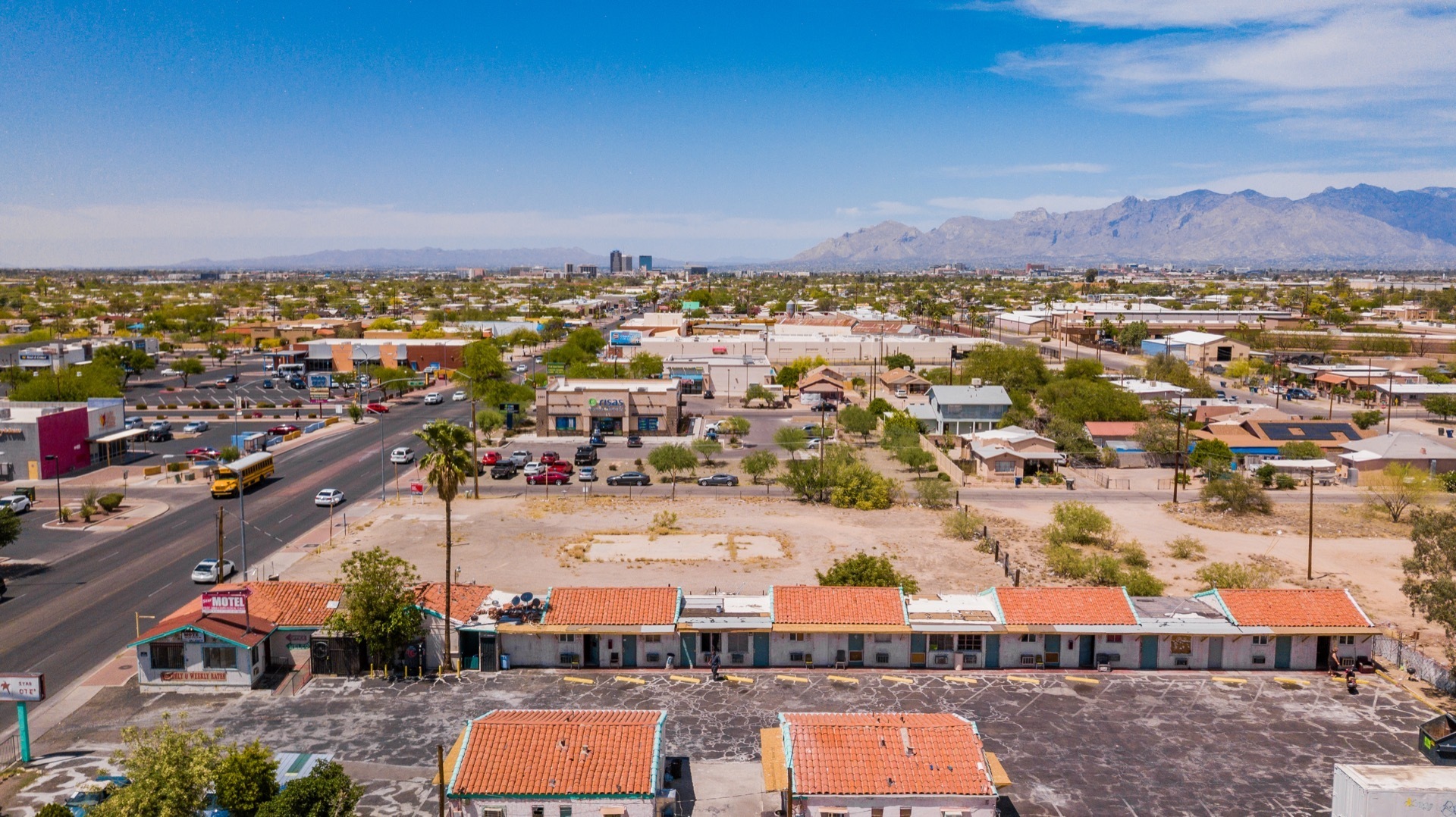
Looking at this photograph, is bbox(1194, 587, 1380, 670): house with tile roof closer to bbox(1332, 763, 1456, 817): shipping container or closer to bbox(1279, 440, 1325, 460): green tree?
bbox(1332, 763, 1456, 817): shipping container

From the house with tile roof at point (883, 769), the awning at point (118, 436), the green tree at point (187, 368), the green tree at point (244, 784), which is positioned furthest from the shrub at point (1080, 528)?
the green tree at point (187, 368)

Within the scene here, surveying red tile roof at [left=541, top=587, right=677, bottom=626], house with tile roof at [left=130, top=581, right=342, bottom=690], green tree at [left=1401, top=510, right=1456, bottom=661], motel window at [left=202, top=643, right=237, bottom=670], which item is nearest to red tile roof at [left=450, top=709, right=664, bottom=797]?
red tile roof at [left=541, top=587, right=677, bottom=626]

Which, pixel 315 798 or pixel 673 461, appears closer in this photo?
pixel 315 798

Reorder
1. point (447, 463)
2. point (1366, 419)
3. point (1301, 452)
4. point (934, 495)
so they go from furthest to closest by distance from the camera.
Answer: point (1366, 419) → point (1301, 452) → point (934, 495) → point (447, 463)

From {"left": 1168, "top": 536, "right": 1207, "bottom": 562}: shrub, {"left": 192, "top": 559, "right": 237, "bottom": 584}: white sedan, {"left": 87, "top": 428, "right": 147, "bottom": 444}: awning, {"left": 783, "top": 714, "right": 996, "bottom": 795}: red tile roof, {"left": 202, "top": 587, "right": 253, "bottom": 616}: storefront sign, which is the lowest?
{"left": 1168, "top": 536, "right": 1207, "bottom": 562}: shrub

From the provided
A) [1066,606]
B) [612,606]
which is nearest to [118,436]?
[612,606]

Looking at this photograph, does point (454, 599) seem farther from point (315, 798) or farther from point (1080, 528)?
point (1080, 528)
